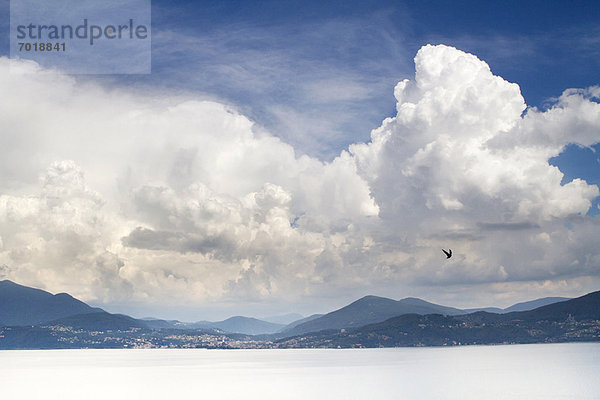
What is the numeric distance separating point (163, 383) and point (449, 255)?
120104 mm

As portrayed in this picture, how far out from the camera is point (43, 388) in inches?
6245

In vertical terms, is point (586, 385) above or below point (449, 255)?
below

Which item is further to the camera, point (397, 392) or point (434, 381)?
point (434, 381)

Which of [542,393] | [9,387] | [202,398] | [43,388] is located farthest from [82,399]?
[542,393]

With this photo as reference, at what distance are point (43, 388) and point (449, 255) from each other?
13163 centimetres

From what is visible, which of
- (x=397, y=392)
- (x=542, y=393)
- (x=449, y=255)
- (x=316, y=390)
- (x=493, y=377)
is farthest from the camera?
(x=493, y=377)

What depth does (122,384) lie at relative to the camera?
16875 cm

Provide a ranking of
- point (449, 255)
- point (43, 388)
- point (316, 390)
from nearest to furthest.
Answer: point (449, 255) → point (316, 390) → point (43, 388)

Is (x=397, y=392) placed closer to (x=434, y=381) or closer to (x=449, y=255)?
(x=434, y=381)

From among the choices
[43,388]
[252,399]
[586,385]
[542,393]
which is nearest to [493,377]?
[586,385]

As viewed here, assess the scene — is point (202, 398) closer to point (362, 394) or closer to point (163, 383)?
point (362, 394)

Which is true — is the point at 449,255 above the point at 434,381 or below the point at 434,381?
above

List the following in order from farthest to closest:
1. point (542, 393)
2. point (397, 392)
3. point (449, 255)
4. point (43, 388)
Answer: point (43, 388) < point (397, 392) < point (542, 393) < point (449, 255)

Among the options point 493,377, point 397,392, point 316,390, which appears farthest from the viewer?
point 493,377
